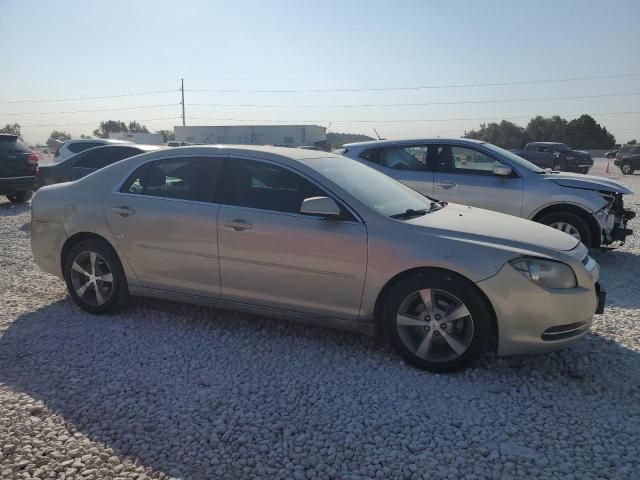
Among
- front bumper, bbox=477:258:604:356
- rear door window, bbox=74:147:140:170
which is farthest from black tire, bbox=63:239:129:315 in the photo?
rear door window, bbox=74:147:140:170

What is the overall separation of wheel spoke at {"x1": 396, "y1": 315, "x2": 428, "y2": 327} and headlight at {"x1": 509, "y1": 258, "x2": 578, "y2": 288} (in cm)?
75

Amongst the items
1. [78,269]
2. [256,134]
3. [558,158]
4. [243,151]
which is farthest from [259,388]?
[256,134]

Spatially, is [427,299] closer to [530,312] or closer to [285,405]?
[530,312]

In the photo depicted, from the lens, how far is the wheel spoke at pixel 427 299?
3.66m

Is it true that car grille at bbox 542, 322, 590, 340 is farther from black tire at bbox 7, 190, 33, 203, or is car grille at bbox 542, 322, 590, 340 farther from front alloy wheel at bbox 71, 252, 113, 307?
black tire at bbox 7, 190, 33, 203

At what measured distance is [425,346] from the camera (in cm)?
370

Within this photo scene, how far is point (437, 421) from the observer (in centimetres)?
311

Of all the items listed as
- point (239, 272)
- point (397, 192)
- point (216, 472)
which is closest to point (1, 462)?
point (216, 472)

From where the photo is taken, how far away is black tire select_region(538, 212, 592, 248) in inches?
275

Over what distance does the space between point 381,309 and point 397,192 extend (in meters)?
1.25

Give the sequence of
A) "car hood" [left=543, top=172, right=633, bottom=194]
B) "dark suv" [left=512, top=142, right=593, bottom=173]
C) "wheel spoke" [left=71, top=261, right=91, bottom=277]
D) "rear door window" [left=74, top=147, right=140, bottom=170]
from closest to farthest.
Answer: "wheel spoke" [left=71, top=261, right=91, bottom=277] < "car hood" [left=543, top=172, right=633, bottom=194] < "rear door window" [left=74, top=147, right=140, bottom=170] < "dark suv" [left=512, top=142, right=593, bottom=173]

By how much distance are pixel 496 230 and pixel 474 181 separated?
12.5 ft

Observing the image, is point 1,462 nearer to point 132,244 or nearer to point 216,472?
point 216,472

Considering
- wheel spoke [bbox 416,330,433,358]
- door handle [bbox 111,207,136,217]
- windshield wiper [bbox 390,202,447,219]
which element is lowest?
wheel spoke [bbox 416,330,433,358]
